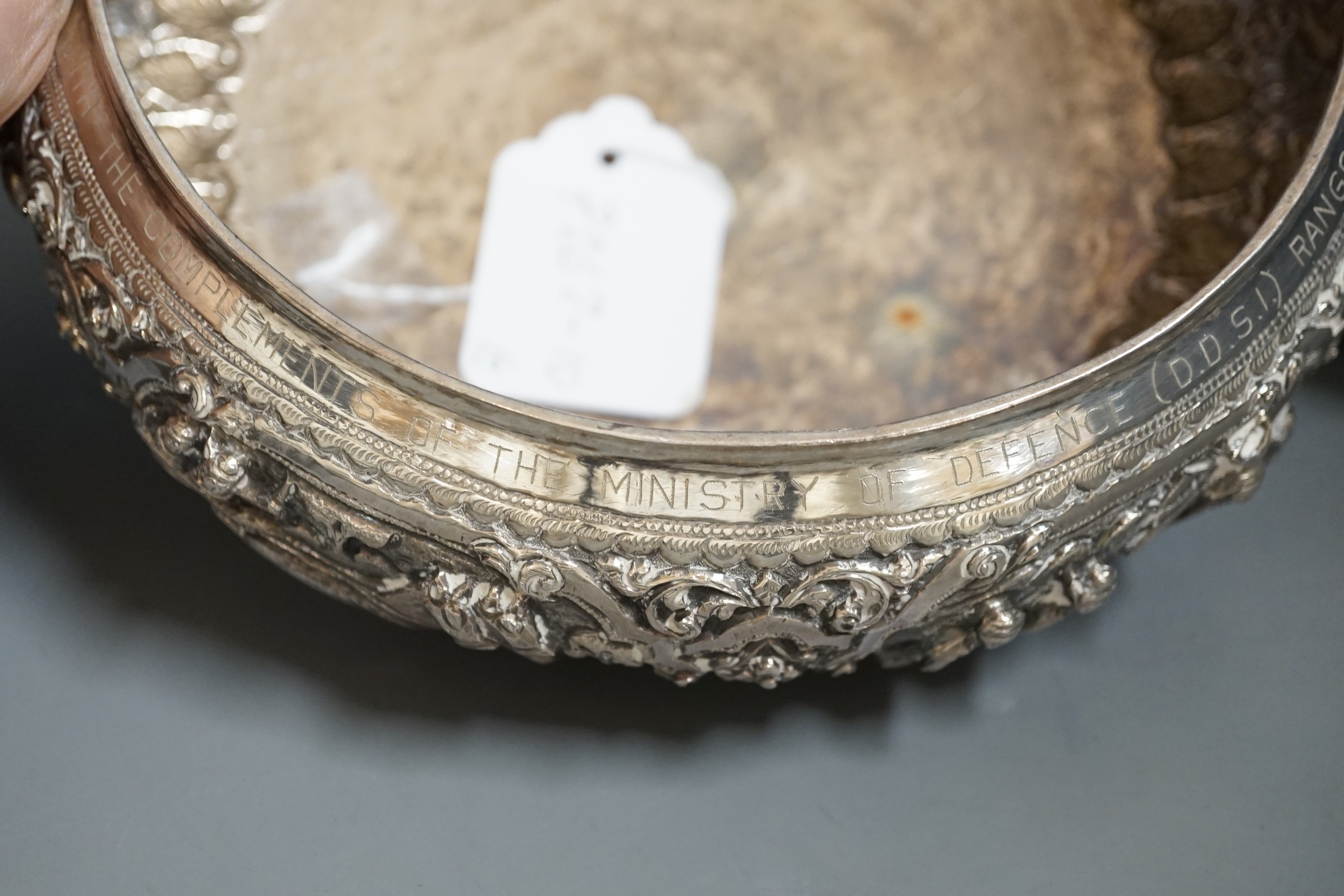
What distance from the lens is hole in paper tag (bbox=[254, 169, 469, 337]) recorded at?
1.22 m

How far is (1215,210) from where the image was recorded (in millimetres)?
1163

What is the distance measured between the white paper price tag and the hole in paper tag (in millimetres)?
53

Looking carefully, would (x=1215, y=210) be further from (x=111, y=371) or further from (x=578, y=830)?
(x=111, y=371)

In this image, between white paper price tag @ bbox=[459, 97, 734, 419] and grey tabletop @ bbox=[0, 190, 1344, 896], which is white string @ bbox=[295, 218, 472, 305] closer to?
white paper price tag @ bbox=[459, 97, 734, 419]

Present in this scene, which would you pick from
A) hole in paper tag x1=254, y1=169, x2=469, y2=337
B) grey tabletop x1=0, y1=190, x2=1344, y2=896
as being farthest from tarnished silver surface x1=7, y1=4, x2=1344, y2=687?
hole in paper tag x1=254, y1=169, x2=469, y2=337

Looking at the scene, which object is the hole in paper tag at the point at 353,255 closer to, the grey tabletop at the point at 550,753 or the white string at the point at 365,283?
the white string at the point at 365,283

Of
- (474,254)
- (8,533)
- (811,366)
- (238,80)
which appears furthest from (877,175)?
(8,533)

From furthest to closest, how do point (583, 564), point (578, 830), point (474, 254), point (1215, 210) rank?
point (474, 254) < point (1215, 210) < point (578, 830) < point (583, 564)

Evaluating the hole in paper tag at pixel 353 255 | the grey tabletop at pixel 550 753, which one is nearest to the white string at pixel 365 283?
the hole in paper tag at pixel 353 255

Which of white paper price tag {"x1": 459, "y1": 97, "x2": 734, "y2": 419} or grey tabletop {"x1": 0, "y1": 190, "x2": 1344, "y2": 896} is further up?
white paper price tag {"x1": 459, "y1": 97, "x2": 734, "y2": 419}

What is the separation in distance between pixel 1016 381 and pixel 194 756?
2.30 feet

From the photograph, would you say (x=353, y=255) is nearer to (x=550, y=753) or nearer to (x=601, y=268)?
(x=601, y=268)

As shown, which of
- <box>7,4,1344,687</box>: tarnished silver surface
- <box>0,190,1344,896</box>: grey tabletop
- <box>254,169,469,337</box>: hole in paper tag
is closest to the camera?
<box>7,4,1344,687</box>: tarnished silver surface

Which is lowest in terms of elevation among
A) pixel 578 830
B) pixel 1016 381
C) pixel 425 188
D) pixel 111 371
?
pixel 578 830
